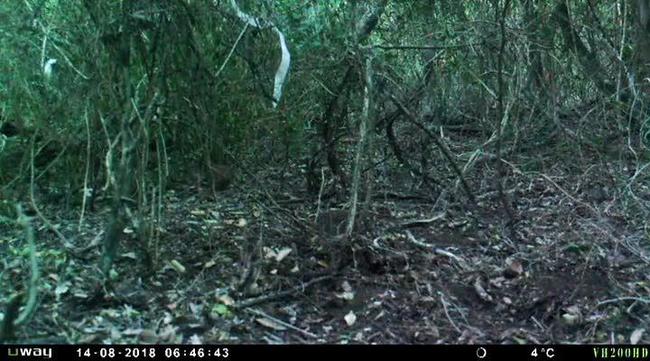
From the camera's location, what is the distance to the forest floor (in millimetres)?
3736

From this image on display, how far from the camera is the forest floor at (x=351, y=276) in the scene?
147 inches

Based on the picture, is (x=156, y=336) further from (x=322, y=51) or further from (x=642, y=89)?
(x=642, y=89)
